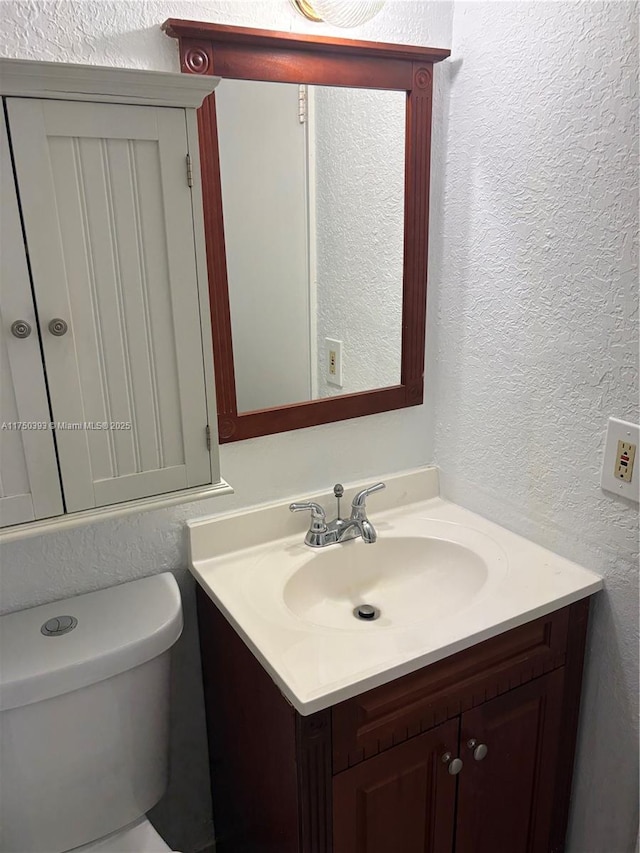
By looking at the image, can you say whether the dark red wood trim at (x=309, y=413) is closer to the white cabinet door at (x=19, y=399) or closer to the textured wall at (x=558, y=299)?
the textured wall at (x=558, y=299)

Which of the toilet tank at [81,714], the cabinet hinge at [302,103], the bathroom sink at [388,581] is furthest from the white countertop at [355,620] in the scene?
the cabinet hinge at [302,103]

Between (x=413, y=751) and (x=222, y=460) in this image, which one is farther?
(x=222, y=460)

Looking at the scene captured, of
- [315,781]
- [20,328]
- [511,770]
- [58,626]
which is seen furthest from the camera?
[511,770]

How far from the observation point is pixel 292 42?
1.16m

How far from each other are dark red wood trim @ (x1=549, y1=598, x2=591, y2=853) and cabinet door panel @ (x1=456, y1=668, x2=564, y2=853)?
2cm

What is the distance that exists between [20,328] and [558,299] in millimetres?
898

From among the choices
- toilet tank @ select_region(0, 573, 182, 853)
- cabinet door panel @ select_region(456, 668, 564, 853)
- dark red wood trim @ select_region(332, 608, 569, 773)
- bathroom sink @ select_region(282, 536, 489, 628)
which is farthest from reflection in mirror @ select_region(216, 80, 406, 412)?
cabinet door panel @ select_region(456, 668, 564, 853)

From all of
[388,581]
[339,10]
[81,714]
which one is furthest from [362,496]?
[339,10]

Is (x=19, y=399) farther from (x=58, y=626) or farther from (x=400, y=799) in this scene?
(x=400, y=799)

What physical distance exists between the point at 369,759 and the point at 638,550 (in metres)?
0.58

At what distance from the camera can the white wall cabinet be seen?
0.87 metres

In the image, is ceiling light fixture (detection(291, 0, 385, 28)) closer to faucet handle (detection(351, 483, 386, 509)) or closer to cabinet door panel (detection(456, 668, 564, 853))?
faucet handle (detection(351, 483, 386, 509))

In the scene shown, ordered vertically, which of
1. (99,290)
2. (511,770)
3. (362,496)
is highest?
(99,290)

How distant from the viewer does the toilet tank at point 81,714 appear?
1.05 meters
